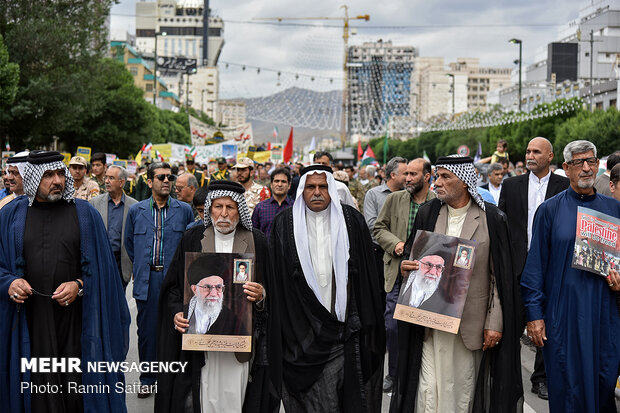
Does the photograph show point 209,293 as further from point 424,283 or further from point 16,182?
point 16,182

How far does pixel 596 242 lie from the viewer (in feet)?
17.0

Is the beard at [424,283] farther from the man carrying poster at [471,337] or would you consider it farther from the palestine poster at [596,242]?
the palestine poster at [596,242]

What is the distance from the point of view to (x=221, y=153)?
1167 inches

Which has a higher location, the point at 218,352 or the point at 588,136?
the point at 588,136

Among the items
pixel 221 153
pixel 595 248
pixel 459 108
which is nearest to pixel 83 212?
pixel 595 248

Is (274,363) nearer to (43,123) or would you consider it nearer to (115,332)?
(115,332)

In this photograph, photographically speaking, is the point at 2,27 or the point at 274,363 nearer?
the point at 274,363

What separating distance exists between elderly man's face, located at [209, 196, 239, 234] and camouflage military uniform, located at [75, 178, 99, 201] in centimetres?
442

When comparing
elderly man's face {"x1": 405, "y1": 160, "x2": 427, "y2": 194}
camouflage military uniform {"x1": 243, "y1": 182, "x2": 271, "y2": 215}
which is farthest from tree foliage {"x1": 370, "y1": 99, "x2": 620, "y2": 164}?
elderly man's face {"x1": 405, "y1": 160, "x2": 427, "y2": 194}

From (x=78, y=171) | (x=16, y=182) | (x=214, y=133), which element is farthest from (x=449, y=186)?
(x=214, y=133)

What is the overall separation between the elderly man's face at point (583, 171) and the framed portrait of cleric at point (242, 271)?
238cm

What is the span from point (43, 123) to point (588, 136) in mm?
26485

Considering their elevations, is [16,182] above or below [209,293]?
above

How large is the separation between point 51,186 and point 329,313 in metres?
2.08
